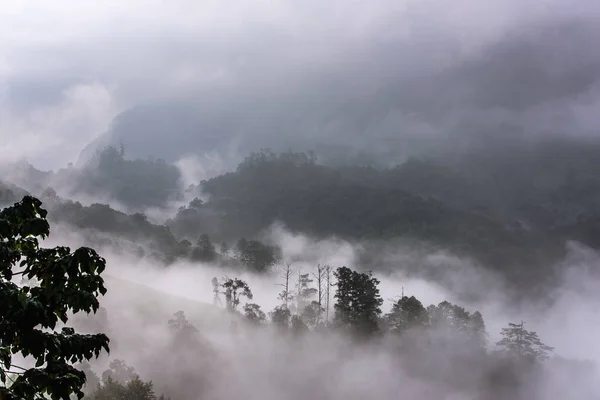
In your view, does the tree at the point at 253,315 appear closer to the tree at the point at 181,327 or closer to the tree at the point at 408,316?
the tree at the point at 181,327

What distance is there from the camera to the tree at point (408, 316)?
8700cm

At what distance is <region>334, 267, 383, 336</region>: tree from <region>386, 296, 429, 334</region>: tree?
26.6 feet

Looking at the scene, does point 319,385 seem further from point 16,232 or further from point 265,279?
point 16,232

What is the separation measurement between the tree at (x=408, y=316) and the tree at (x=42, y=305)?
279ft

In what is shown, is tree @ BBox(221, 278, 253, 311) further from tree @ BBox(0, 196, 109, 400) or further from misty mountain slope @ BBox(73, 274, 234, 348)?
tree @ BBox(0, 196, 109, 400)

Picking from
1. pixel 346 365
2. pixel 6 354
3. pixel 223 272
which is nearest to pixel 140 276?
pixel 223 272

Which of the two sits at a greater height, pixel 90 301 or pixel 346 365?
Result: pixel 346 365

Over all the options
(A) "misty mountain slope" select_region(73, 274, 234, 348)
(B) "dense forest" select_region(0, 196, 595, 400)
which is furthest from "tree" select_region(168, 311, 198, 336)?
(A) "misty mountain slope" select_region(73, 274, 234, 348)

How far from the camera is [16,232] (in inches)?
304

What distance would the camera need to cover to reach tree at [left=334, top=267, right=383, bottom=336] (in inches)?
3162

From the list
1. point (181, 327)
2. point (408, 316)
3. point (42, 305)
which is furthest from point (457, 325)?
point (42, 305)

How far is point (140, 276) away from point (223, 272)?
21.5 m

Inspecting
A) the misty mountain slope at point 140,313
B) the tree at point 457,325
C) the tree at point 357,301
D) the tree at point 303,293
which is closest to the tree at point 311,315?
the tree at point 303,293

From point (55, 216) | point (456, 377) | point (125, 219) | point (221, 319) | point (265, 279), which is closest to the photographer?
point (456, 377)
